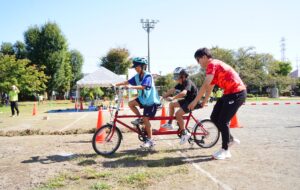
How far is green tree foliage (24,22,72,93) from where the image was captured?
193 ft

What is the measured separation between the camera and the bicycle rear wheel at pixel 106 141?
646cm

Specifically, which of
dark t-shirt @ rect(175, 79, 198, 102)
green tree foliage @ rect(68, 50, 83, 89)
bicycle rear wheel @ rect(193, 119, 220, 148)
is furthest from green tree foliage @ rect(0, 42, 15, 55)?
bicycle rear wheel @ rect(193, 119, 220, 148)

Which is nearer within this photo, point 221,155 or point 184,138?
point 221,155

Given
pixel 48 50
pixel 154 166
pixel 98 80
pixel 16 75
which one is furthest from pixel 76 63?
pixel 154 166

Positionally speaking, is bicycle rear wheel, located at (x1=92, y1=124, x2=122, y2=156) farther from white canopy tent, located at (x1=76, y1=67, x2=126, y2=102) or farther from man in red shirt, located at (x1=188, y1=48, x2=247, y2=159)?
white canopy tent, located at (x1=76, y1=67, x2=126, y2=102)

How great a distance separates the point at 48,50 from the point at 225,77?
5678 cm

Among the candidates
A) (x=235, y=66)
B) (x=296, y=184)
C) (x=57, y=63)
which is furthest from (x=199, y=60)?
(x=235, y=66)

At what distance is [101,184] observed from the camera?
4398mm

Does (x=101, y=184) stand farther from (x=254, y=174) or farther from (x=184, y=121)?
(x=184, y=121)

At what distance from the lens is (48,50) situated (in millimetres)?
59062

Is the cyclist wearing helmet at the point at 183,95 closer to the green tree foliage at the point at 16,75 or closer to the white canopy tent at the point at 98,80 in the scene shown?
the white canopy tent at the point at 98,80

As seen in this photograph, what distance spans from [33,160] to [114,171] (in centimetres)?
193

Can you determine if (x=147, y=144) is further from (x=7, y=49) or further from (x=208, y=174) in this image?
(x=7, y=49)

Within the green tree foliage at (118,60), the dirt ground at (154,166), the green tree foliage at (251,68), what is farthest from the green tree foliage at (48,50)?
the dirt ground at (154,166)
